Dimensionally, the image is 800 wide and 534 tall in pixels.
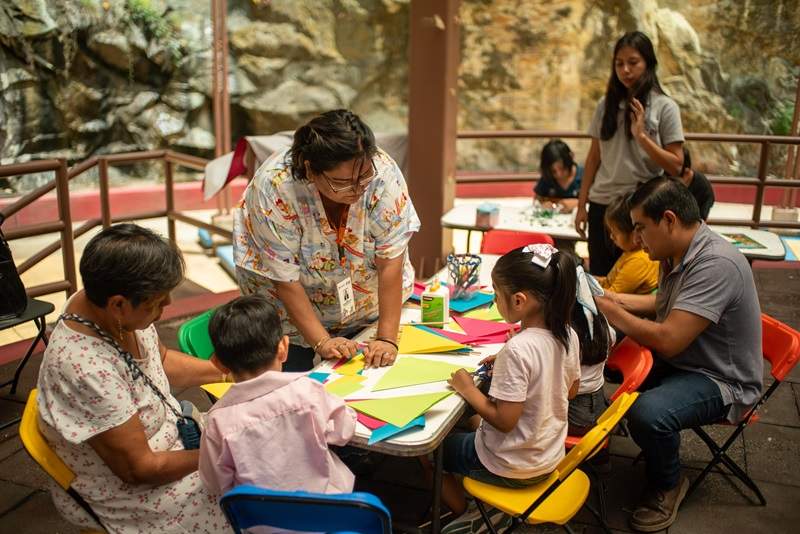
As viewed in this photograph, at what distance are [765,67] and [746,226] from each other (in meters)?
6.20

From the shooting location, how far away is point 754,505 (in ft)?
9.46

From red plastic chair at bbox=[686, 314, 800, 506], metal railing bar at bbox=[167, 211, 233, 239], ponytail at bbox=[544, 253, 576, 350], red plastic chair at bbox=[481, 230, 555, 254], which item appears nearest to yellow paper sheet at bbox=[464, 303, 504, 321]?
ponytail at bbox=[544, 253, 576, 350]

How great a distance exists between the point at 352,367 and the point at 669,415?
1.13 meters

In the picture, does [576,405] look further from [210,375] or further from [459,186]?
[459,186]

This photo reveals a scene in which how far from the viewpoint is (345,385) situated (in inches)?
87.7

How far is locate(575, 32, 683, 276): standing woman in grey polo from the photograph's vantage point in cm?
375

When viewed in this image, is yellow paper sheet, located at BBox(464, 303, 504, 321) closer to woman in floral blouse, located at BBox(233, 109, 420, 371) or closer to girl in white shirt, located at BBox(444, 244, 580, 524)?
woman in floral blouse, located at BBox(233, 109, 420, 371)

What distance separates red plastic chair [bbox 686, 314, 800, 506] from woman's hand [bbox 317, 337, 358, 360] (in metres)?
1.33

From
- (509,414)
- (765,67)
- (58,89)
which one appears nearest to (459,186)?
(765,67)

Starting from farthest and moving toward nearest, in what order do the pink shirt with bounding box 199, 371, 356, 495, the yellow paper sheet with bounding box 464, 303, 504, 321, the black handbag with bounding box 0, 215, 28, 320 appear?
1. the black handbag with bounding box 0, 215, 28, 320
2. the yellow paper sheet with bounding box 464, 303, 504, 321
3. the pink shirt with bounding box 199, 371, 356, 495

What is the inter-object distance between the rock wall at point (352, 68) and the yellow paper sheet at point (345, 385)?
30.6 ft

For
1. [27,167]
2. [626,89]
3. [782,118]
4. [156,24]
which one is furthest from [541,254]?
[156,24]

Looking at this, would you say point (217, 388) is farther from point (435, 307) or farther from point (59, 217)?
point (59, 217)

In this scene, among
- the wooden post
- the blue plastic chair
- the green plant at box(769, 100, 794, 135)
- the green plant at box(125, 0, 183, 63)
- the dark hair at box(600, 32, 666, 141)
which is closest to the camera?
the blue plastic chair
